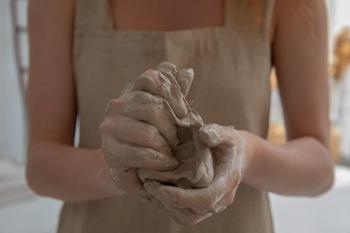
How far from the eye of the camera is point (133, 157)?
1.19ft

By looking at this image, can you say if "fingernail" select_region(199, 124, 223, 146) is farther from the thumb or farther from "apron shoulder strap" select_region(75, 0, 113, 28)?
"apron shoulder strap" select_region(75, 0, 113, 28)

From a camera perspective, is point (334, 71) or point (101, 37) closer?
point (101, 37)

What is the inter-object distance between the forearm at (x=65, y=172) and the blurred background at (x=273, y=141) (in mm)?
437

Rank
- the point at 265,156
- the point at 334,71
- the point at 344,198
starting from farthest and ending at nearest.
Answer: the point at 334,71, the point at 344,198, the point at 265,156

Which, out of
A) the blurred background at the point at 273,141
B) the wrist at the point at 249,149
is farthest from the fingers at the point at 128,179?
the blurred background at the point at 273,141

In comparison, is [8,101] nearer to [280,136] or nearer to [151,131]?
[280,136]

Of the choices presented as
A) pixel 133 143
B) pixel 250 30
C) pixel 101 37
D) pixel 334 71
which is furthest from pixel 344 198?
pixel 133 143

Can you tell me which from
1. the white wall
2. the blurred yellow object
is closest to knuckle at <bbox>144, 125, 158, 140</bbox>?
the blurred yellow object

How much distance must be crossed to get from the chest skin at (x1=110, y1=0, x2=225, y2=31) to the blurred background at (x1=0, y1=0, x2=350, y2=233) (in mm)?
274

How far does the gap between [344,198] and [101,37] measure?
82 cm

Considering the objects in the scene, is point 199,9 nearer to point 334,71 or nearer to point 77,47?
point 77,47

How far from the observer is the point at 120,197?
0.59 meters

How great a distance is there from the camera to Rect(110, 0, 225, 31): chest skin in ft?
1.93

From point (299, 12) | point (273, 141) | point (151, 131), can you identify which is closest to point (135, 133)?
point (151, 131)
